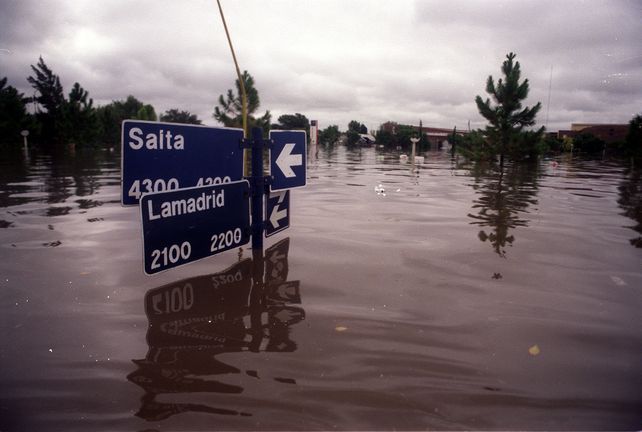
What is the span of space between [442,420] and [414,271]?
2491mm

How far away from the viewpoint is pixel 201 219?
329 cm

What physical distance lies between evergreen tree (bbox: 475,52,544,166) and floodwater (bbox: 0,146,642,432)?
1870 cm

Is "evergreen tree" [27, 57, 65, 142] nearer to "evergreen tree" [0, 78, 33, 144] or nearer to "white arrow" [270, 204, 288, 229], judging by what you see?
"evergreen tree" [0, 78, 33, 144]

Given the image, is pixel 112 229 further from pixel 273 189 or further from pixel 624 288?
pixel 624 288

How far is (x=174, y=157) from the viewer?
316 cm

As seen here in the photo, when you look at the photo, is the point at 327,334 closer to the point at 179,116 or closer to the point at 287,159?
the point at 287,159

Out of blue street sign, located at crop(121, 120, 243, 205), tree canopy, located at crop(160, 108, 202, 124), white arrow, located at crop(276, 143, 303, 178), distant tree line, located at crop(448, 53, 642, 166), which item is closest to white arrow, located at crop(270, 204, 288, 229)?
white arrow, located at crop(276, 143, 303, 178)

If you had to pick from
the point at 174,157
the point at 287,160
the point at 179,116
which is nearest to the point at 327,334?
the point at 174,157

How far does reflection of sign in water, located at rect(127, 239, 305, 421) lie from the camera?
2387 millimetres

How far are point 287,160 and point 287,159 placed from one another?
1cm

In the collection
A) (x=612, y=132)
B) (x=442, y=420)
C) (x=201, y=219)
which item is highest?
(x=612, y=132)

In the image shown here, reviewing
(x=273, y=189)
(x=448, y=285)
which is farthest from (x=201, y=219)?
(x=448, y=285)

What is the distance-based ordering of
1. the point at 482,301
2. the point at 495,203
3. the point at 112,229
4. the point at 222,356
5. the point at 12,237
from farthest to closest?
the point at 495,203 → the point at 112,229 → the point at 12,237 → the point at 482,301 → the point at 222,356

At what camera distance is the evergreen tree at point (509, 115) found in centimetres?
2189
